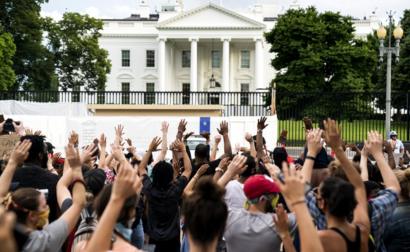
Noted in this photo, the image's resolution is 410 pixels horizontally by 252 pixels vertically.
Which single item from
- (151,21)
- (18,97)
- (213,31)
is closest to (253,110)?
(18,97)

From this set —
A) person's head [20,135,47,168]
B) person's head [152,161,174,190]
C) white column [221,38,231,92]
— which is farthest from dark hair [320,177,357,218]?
white column [221,38,231,92]

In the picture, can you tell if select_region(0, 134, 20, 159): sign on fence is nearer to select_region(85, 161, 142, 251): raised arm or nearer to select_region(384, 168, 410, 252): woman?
select_region(384, 168, 410, 252): woman

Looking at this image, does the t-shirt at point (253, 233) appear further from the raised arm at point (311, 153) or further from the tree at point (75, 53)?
the tree at point (75, 53)

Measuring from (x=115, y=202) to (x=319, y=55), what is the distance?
157ft

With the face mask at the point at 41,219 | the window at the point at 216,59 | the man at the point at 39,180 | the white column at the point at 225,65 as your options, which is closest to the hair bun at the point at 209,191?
the face mask at the point at 41,219

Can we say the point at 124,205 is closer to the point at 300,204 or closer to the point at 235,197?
the point at 300,204

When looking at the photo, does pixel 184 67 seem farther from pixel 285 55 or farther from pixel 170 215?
pixel 170 215

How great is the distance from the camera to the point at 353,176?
15.8 feet

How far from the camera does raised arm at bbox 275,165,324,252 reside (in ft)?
11.8

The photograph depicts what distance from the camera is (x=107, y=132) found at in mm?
24578

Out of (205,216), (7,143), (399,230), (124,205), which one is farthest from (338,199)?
(7,143)

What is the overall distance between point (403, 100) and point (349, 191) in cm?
3806

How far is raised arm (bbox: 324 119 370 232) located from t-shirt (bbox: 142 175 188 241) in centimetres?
249

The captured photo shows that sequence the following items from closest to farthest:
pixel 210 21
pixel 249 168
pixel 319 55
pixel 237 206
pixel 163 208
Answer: pixel 237 206 → pixel 249 168 → pixel 163 208 → pixel 319 55 → pixel 210 21
